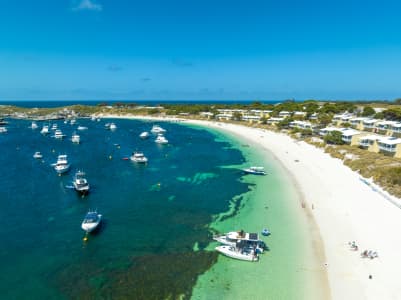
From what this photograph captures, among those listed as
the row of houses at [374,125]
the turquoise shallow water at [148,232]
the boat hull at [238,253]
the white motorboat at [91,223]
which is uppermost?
the row of houses at [374,125]

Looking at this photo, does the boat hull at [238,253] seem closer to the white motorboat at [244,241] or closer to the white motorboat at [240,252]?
the white motorboat at [240,252]

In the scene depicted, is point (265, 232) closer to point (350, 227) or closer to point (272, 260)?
point (272, 260)

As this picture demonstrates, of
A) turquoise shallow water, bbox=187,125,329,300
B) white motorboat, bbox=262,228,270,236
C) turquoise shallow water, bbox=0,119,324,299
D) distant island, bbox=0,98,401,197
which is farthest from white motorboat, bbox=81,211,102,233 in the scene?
distant island, bbox=0,98,401,197

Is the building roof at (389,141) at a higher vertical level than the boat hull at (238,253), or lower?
higher

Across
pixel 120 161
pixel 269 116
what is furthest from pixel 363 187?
pixel 269 116

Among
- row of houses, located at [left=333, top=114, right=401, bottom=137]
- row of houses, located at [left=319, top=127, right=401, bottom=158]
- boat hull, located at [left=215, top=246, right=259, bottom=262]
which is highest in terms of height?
row of houses, located at [left=333, top=114, right=401, bottom=137]

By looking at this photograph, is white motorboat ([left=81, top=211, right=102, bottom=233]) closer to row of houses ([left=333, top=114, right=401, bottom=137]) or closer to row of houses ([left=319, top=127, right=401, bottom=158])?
row of houses ([left=319, top=127, right=401, bottom=158])

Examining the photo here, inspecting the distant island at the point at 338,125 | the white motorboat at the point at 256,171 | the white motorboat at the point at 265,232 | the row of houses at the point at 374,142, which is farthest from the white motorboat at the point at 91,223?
the row of houses at the point at 374,142

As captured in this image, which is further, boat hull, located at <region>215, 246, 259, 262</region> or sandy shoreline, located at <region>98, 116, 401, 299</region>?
boat hull, located at <region>215, 246, 259, 262</region>
